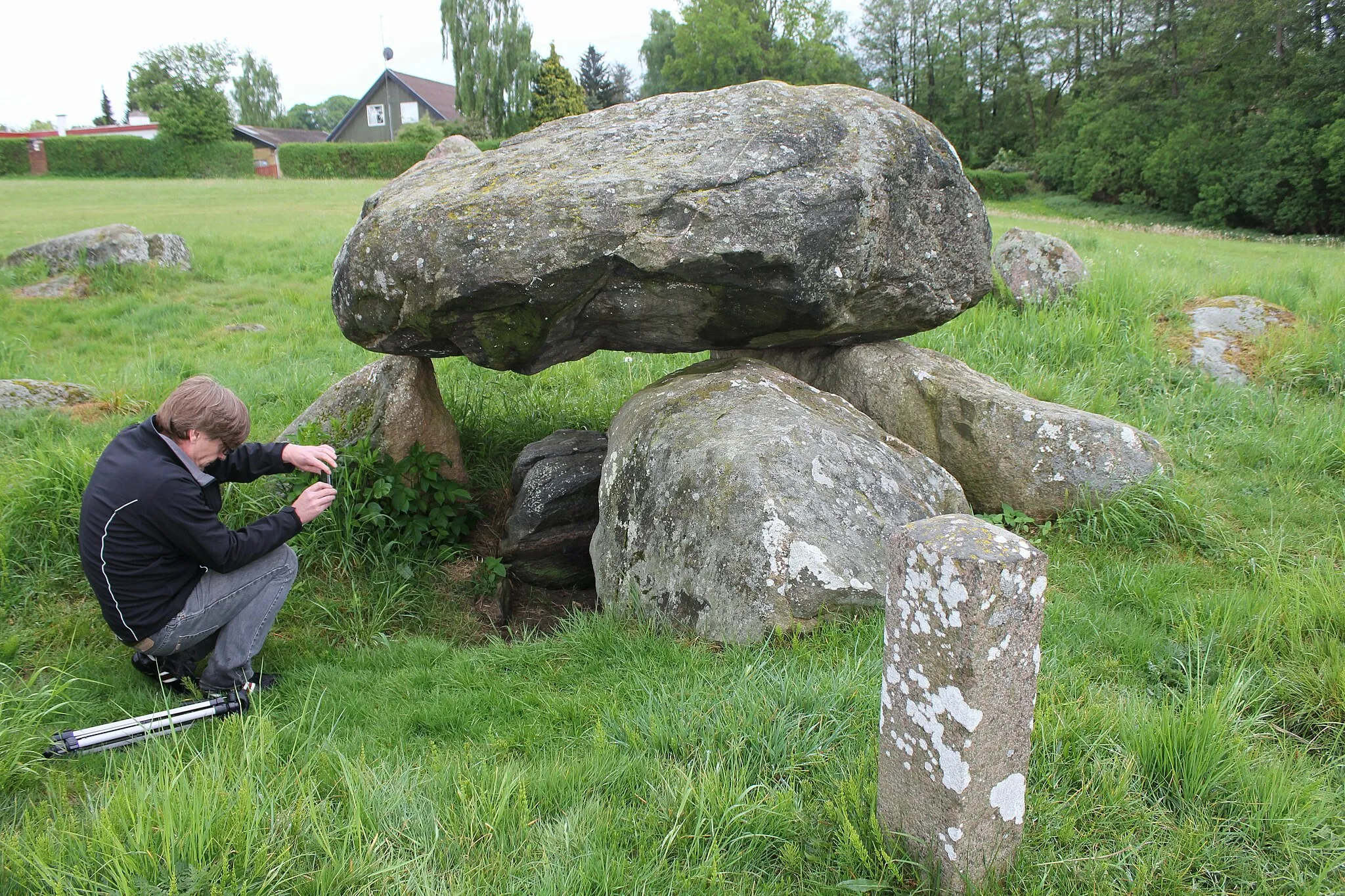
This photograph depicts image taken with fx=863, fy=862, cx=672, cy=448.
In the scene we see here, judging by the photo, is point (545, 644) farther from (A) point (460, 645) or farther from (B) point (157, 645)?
(B) point (157, 645)

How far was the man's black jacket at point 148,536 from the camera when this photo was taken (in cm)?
367

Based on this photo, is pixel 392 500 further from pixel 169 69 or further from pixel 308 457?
pixel 169 69

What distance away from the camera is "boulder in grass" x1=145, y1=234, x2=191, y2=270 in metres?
12.1

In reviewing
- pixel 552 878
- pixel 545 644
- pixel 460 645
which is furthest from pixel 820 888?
pixel 460 645

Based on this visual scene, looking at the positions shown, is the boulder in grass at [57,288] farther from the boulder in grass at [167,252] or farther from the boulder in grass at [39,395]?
the boulder in grass at [39,395]

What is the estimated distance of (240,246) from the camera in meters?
14.1

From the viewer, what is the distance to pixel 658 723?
318 cm

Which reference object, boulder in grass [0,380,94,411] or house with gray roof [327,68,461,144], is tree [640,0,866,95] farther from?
boulder in grass [0,380,94,411]

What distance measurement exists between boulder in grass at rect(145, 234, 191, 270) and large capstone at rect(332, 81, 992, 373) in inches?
329

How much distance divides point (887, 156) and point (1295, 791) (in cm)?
379

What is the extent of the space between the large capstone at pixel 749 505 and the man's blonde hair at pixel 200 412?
197cm

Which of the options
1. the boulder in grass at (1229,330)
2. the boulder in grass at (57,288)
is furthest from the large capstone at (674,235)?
the boulder in grass at (57,288)

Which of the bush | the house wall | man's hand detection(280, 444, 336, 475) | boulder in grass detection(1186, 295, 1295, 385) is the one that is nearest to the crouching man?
man's hand detection(280, 444, 336, 475)

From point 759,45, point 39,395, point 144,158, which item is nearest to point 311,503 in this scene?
point 39,395
